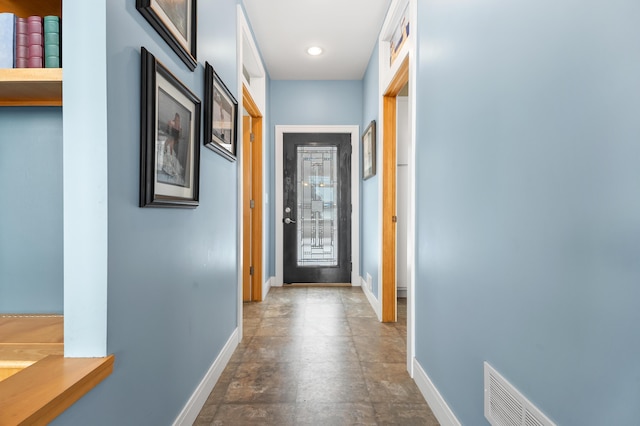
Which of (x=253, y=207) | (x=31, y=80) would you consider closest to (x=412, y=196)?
(x=31, y=80)

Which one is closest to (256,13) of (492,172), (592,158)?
(492,172)

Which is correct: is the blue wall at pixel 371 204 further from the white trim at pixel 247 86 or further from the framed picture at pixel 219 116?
the framed picture at pixel 219 116

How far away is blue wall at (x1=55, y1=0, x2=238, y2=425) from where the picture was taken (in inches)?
40.2

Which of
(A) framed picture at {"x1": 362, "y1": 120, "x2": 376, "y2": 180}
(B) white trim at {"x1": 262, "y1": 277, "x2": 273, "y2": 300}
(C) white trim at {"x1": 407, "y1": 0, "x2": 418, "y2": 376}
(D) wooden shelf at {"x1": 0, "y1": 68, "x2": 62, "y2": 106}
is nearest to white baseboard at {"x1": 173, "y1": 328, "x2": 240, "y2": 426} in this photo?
(C) white trim at {"x1": 407, "y1": 0, "x2": 418, "y2": 376}

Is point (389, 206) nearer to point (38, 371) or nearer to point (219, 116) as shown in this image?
point (219, 116)

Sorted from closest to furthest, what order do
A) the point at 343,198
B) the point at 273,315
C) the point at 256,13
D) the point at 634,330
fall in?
the point at 634,330
the point at 256,13
the point at 273,315
the point at 343,198

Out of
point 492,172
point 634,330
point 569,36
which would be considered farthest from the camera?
point 492,172

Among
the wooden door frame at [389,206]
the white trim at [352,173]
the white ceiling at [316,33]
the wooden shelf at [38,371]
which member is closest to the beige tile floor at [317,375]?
the wooden door frame at [389,206]

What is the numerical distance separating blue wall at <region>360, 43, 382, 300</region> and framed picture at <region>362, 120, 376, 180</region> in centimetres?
7

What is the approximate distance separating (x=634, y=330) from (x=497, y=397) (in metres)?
0.61

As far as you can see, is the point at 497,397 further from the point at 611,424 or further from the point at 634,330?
the point at 634,330

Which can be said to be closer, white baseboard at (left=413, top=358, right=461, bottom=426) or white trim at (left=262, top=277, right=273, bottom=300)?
white baseboard at (left=413, top=358, right=461, bottom=426)

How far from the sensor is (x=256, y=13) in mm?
2982

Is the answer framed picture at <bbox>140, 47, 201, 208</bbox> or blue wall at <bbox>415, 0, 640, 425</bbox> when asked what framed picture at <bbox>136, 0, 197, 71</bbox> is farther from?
blue wall at <bbox>415, 0, 640, 425</bbox>
